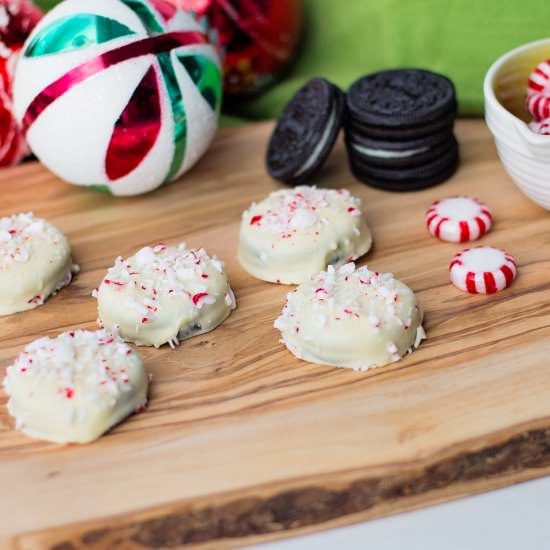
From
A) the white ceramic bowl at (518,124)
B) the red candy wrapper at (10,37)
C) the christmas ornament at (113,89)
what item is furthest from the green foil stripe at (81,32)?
the white ceramic bowl at (518,124)

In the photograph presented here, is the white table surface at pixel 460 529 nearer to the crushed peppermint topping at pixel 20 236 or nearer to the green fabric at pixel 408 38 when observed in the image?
the crushed peppermint topping at pixel 20 236

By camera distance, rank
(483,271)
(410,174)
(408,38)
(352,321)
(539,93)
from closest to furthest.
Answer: (352,321)
(483,271)
(539,93)
(410,174)
(408,38)

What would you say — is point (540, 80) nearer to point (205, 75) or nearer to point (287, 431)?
point (205, 75)

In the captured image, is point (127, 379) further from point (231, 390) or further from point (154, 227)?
point (154, 227)

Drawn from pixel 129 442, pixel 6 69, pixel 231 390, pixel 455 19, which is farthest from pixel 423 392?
pixel 6 69

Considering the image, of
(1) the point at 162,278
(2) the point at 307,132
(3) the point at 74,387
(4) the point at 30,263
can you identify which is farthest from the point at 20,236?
(2) the point at 307,132

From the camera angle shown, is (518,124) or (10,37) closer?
(518,124)

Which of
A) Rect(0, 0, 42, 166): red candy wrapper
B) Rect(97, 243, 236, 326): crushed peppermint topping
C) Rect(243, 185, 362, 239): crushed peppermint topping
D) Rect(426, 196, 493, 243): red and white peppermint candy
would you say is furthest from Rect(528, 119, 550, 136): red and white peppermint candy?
Rect(0, 0, 42, 166): red candy wrapper
